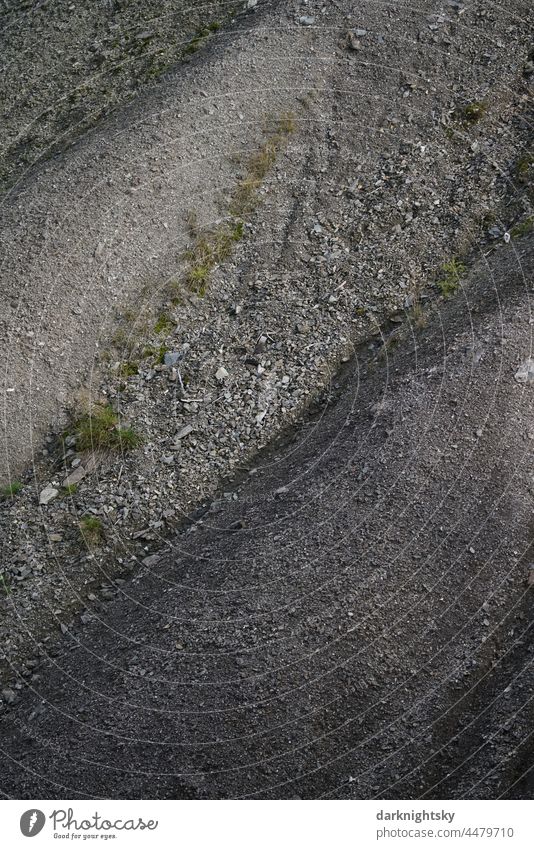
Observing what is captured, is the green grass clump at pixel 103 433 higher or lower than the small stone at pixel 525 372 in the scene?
higher

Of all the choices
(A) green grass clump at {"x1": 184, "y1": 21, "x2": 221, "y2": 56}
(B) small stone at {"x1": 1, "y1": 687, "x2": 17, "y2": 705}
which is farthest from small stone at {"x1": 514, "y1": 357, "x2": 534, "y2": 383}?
(A) green grass clump at {"x1": 184, "y1": 21, "x2": 221, "y2": 56}

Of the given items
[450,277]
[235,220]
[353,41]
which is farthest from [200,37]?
[450,277]

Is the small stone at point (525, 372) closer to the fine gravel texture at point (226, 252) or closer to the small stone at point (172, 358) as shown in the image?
the fine gravel texture at point (226, 252)

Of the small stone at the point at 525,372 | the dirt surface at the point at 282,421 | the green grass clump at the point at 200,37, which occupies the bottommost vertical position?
the small stone at the point at 525,372

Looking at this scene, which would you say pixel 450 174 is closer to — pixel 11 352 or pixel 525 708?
pixel 11 352

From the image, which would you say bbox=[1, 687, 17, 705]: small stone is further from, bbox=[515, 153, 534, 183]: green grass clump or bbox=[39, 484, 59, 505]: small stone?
bbox=[515, 153, 534, 183]: green grass clump

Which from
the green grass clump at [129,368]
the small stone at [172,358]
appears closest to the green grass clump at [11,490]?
the green grass clump at [129,368]

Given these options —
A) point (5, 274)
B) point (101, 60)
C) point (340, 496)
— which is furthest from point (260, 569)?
point (101, 60)

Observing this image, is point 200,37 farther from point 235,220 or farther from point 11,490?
point 11,490
